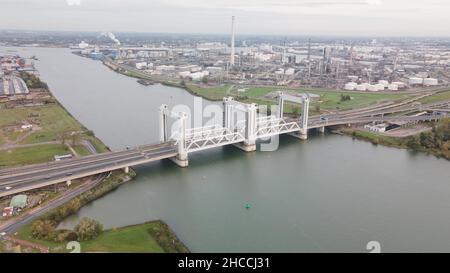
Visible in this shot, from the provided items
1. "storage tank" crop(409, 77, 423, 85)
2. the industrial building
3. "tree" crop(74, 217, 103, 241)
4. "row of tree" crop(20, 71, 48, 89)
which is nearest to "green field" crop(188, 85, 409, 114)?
"storage tank" crop(409, 77, 423, 85)

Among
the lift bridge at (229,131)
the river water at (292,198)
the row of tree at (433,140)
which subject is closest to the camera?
the river water at (292,198)

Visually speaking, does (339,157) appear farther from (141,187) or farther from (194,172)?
(141,187)

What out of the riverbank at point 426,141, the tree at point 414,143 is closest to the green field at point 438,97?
the riverbank at point 426,141

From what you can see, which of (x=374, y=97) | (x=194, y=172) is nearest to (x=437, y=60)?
(x=374, y=97)

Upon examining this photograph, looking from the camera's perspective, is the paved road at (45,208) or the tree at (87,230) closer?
the tree at (87,230)

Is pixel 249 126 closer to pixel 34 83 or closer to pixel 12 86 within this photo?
pixel 34 83

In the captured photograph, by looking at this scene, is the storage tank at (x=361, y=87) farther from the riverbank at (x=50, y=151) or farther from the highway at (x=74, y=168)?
the riverbank at (x=50, y=151)
